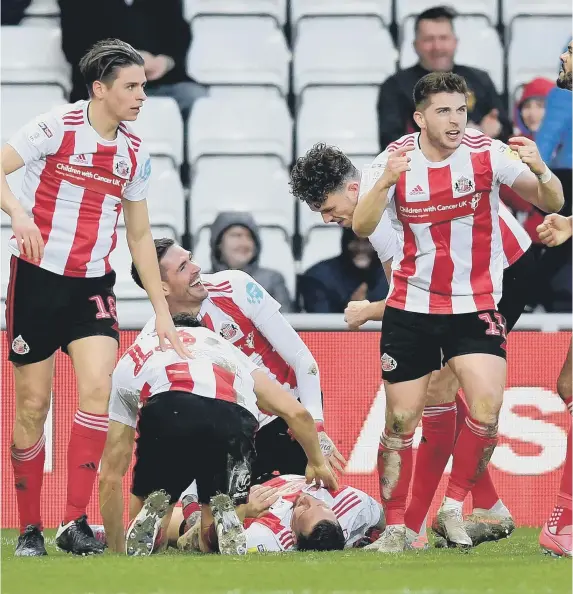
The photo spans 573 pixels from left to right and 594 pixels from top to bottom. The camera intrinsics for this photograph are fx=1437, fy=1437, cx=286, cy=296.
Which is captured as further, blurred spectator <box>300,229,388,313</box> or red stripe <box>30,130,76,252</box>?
blurred spectator <box>300,229,388,313</box>

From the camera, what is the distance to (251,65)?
9.29 m

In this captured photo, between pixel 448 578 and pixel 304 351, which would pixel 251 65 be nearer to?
pixel 304 351

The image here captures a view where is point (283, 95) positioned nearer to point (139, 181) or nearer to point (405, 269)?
point (139, 181)

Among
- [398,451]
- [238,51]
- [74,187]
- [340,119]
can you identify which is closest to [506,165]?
[398,451]

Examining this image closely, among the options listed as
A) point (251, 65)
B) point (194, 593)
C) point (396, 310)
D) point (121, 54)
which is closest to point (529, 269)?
point (396, 310)

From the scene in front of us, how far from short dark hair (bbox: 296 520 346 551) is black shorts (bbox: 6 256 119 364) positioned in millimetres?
1099

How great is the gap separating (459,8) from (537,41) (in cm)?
56

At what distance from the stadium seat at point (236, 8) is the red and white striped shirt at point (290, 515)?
13.5 ft

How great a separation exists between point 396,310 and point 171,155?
11.4 feet

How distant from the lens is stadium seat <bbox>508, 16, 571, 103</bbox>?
30.8 ft

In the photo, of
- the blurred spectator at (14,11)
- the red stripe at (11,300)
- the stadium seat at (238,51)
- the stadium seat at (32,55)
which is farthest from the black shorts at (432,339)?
the blurred spectator at (14,11)

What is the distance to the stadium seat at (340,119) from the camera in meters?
9.07

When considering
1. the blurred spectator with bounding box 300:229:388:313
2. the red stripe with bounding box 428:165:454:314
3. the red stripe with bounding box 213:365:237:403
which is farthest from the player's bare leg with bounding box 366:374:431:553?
the blurred spectator with bounding box 300:229:388:313

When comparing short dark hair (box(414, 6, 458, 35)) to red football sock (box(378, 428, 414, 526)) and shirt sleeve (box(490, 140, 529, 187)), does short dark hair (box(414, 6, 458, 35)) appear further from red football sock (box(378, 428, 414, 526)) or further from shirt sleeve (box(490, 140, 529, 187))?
red football sock (box(378, 428, 414, 526))
